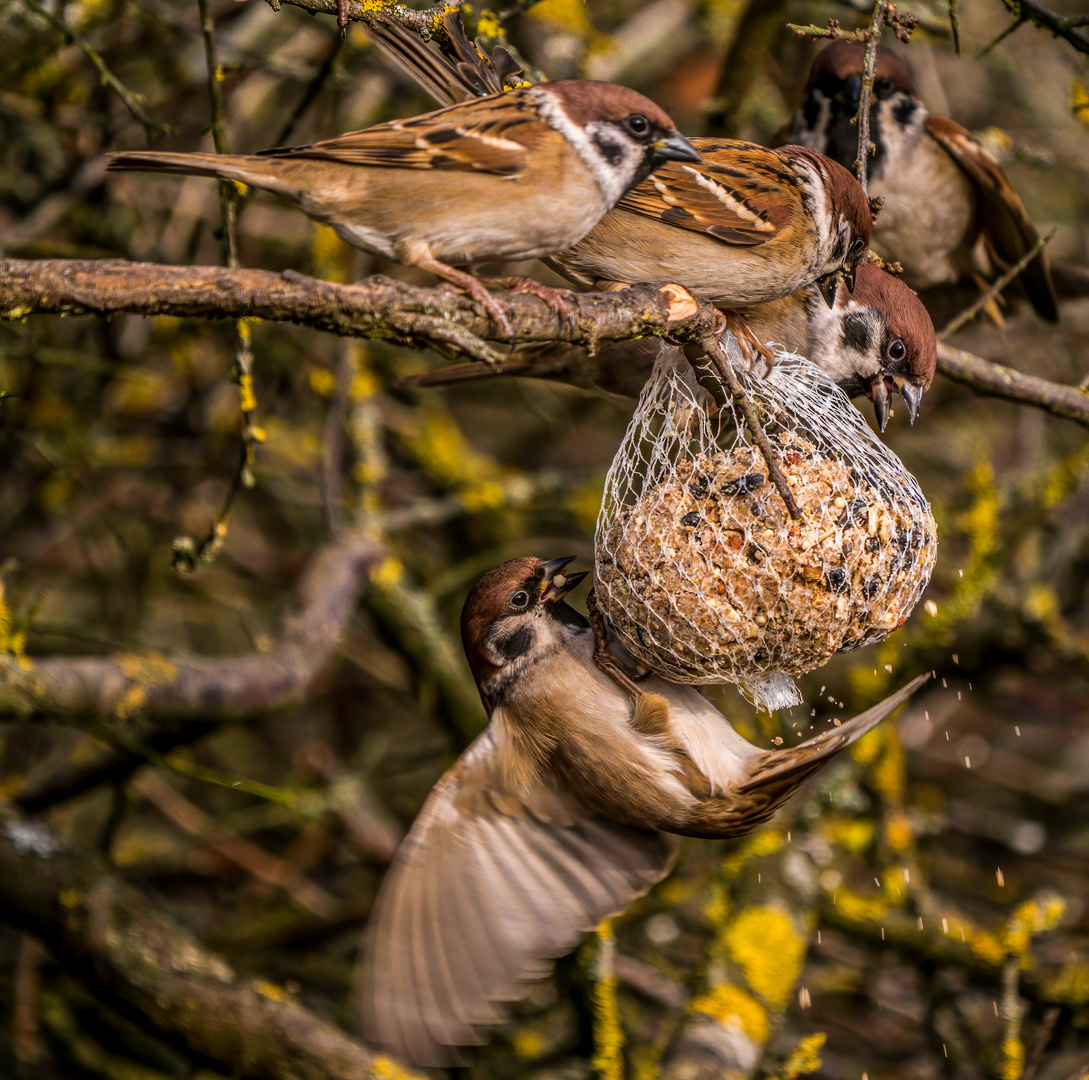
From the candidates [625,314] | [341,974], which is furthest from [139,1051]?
[625,314]

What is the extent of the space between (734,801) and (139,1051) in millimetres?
2284

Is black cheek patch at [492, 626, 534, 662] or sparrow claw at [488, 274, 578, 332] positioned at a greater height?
sparrow claw at [488, 274, 578, 332]

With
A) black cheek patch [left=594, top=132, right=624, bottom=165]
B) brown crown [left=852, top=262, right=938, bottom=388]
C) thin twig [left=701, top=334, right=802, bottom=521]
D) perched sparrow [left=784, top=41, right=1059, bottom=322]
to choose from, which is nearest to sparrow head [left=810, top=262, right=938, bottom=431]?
brown crown [left=852, top=262, right=938, bottom=388]

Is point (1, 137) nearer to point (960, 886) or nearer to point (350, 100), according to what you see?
point (350, 100)

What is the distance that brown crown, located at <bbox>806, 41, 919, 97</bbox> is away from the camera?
3.58 m

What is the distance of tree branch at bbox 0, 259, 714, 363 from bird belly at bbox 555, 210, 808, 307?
2.33 feet

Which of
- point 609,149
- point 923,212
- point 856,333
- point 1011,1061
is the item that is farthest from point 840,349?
point 1011,1061

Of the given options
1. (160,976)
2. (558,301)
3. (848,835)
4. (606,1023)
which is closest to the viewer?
(558,301)

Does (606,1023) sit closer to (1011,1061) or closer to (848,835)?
(1011,1061)

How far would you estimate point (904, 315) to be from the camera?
262 centimetres

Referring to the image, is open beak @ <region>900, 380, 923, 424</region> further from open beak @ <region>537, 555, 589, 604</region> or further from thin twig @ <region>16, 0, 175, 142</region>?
thin twig @ <region>16, 0, 175, 142</region>

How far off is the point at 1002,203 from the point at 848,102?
0.74 m

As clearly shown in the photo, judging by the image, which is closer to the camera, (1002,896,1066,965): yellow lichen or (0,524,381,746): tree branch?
(0,524,381,746): tree branch

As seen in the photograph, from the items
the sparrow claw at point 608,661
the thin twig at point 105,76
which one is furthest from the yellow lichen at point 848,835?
the thin twig at point 105,76
